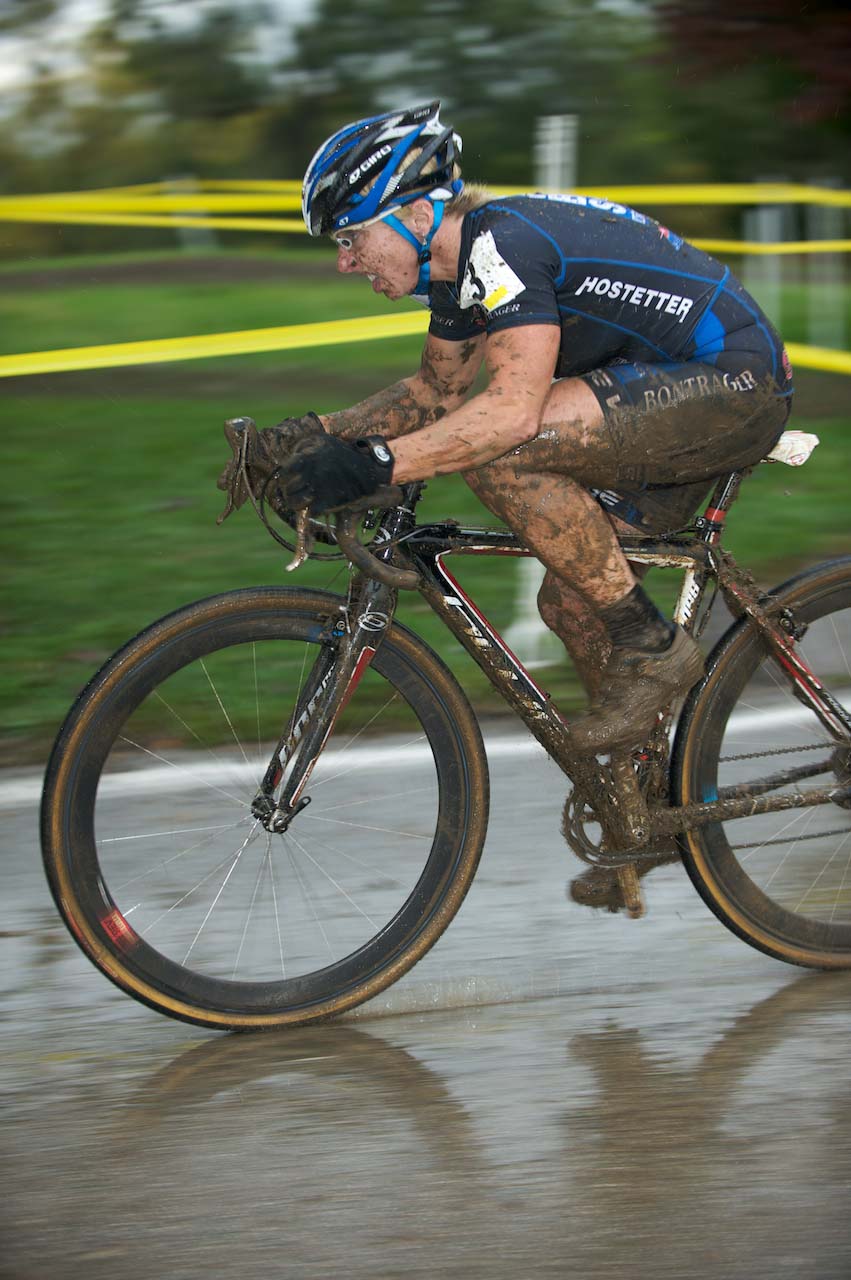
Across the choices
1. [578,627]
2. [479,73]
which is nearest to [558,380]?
[578,627]

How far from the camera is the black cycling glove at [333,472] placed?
11.5 ft

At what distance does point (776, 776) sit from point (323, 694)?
3.65 ft

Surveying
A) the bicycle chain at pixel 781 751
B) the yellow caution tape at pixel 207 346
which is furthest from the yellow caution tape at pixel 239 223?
the bicycle chain at pixel 781 751

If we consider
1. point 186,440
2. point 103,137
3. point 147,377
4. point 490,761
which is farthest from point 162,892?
point 103,137

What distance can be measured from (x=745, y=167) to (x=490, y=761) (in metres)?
9.72

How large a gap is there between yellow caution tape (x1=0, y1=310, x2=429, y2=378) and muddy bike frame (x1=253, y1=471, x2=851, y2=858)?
3156 millimetres

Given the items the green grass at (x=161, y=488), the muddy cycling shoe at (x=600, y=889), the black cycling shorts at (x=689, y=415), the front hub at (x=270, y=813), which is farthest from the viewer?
the green grass at (x=161, y=488)

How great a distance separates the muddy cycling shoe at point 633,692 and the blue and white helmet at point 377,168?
3.52 feet

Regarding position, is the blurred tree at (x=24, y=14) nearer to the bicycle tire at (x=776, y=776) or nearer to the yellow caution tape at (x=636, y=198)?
the yellow caution tape at (x=636, y=198)

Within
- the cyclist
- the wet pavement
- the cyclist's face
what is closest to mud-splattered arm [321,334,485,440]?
the cyclist

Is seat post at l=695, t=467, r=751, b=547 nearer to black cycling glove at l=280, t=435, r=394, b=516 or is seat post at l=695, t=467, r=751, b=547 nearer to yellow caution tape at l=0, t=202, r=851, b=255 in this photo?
black cycling glove at l=280, t=435, r=394, b=516

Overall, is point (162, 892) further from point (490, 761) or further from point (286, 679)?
point (490, 761)

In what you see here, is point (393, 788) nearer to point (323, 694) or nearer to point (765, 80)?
point (323, 694)

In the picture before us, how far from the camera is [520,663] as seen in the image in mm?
3930
